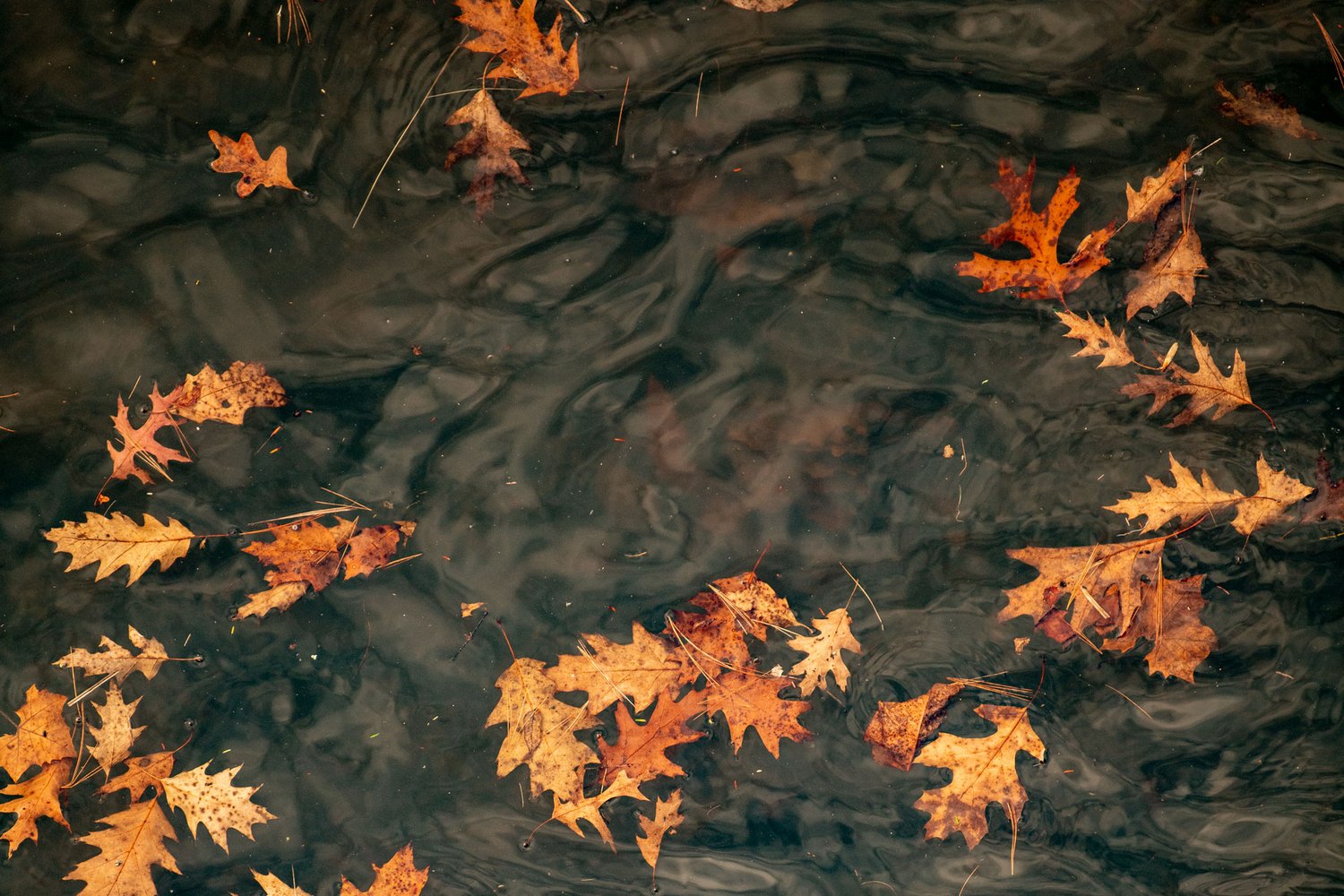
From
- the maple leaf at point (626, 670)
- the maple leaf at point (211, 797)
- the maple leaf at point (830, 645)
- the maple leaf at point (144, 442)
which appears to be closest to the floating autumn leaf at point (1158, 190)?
the maple leaf at point (830, 645)

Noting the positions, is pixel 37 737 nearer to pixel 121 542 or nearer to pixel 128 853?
pixel 128 853

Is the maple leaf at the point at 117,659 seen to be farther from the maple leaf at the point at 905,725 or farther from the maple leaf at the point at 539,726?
the maple leaf at the point at 905,725

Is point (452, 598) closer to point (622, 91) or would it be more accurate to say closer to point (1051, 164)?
point (622, 91)

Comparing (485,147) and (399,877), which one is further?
(399,877)

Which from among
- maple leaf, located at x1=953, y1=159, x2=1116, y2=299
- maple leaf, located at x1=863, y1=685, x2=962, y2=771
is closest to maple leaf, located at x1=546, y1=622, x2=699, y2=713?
maple leaf, located at x1=863, y1=685, x2=962, y2=771

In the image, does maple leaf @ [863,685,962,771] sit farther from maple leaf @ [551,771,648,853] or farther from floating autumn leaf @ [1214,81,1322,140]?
floating autumn leaf @ [1214,81,1322,140]

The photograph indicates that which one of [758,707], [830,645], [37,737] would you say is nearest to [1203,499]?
[830,645]
